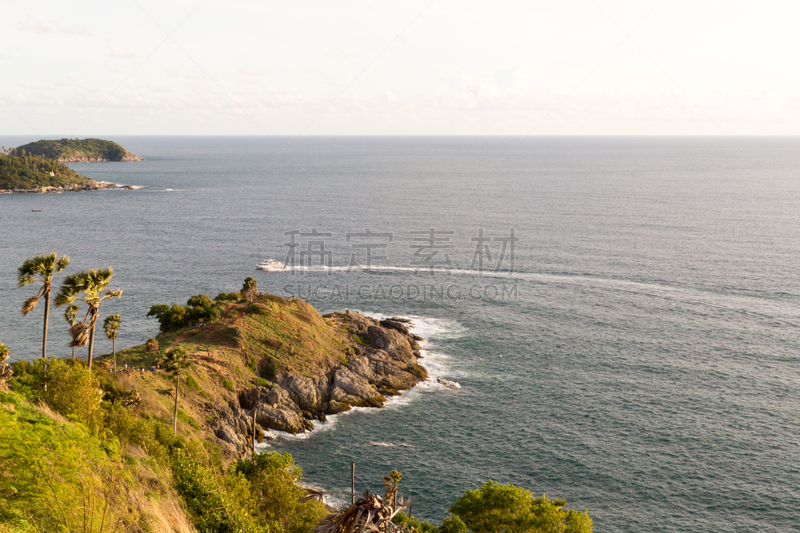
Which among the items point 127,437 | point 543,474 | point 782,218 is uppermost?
point 782,218

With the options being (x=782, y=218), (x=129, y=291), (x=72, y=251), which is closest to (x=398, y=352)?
(x=129, y=291)

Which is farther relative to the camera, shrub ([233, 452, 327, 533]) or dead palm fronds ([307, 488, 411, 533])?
shrub ([233, 452, 327, 533])

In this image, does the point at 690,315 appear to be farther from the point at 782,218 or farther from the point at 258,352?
the point at 782,218

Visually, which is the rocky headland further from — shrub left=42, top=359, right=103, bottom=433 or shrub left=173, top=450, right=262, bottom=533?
shrub left=173, top=450, right=262, bottom=533

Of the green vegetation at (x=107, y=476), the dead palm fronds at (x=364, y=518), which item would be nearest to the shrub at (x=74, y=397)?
the green vegetation at (x=107, y=476)

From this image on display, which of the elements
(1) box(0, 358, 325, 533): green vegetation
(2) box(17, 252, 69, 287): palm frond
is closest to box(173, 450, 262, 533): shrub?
(1) box(0, 358, 325, 533): green vegetation

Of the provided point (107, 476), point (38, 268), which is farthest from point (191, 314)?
point (107, 476)

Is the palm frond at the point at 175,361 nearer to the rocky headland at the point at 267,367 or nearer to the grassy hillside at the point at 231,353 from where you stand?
the rocky headland at the point at 267,367

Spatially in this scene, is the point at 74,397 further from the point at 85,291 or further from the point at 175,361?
the point at 175,361
